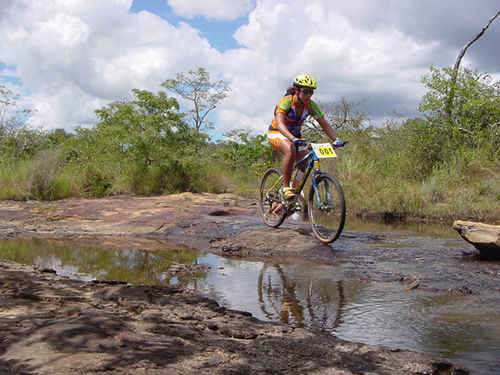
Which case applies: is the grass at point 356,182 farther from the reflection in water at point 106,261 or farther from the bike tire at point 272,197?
the reflection in water at point 106,261

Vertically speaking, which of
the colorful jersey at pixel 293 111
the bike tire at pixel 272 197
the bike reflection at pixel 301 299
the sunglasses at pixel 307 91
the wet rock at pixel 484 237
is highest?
the sunglasses at pixel 307 91

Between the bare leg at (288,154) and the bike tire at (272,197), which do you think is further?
the bike tire at (272,197)

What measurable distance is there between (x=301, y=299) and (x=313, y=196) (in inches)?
116

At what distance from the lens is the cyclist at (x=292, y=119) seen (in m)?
6.57

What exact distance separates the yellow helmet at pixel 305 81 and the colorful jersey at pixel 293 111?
0.29 m

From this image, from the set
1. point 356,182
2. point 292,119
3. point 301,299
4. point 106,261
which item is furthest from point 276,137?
point 356,182

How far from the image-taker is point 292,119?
6.97 meters

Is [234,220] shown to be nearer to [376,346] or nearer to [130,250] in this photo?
[130,250]

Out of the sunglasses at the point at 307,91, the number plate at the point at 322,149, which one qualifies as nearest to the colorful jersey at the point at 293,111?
the sunglasses at the point at 307,91

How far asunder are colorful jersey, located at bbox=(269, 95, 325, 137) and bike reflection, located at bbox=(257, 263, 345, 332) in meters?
2.62

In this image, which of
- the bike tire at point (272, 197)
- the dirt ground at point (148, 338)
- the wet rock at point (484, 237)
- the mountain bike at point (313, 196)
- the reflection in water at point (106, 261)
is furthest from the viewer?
the bike tire at point (272, 197)

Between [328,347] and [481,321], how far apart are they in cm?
143

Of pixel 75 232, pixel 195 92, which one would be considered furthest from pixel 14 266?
pixel 195 92

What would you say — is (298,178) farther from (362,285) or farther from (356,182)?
(356,182)
